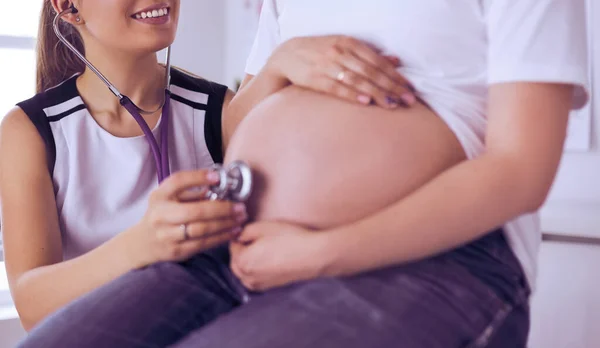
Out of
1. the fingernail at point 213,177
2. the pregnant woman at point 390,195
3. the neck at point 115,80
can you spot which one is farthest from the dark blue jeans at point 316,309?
the neck at point 115,80

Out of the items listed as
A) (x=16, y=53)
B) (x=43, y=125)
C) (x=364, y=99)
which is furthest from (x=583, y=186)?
(x=16, y=53)

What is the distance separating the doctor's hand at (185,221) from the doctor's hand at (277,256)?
0.11 ft

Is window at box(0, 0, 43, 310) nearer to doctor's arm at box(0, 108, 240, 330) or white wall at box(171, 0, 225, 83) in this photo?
white wall at box(171, 0, 225, 83)

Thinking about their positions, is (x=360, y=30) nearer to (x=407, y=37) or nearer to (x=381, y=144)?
(x=407, y=37)

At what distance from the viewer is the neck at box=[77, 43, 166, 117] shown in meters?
1.25

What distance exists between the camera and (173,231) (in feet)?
2.64

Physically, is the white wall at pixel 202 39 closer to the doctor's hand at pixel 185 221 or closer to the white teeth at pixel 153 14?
the white teeth at pixel 153 14

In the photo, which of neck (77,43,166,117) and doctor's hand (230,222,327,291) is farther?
neck (77,43,166,117)

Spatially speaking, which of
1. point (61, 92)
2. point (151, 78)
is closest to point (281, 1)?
point (151, 78)

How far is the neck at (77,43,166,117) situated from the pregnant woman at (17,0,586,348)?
46 centimetres

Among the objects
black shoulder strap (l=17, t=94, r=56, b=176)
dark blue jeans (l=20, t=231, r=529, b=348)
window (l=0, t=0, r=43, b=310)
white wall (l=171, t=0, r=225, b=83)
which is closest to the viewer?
dark blue jeans (l=20, t=231, r=529, b=348)

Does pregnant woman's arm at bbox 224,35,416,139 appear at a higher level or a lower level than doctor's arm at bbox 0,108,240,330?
higher

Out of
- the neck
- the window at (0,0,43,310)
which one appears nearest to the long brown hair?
the neck

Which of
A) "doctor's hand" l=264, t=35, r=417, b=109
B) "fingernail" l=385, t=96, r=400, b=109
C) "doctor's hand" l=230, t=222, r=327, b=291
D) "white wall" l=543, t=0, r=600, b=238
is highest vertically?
"doctor's hand" l=264, t=35, r=417, b=109
